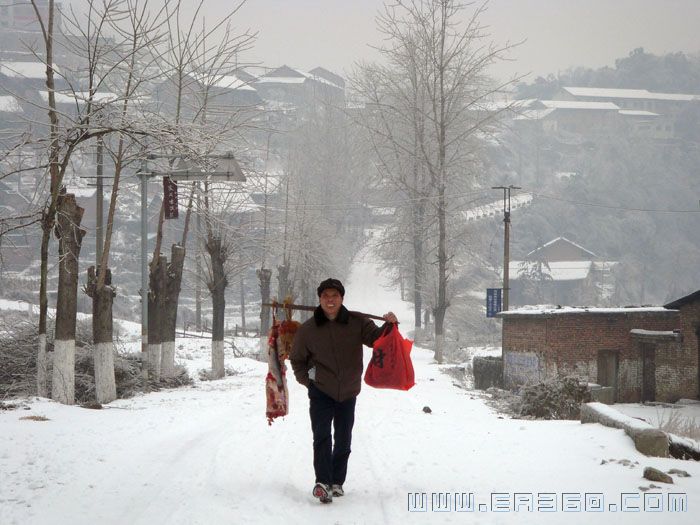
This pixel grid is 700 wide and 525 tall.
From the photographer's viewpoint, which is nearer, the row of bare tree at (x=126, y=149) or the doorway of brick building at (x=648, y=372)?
the row of bare tree at (x=126, y=149)

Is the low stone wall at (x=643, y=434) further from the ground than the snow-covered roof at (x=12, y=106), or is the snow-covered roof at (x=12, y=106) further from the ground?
the snow-covered roof at (x=12, y=106)

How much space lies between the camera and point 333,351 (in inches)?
313

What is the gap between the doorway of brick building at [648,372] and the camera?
113ft

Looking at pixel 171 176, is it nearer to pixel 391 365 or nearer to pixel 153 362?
pixel 153 362

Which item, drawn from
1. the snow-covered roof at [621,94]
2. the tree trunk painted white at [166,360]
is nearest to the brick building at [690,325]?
the tree trunk painted white at [166,360]

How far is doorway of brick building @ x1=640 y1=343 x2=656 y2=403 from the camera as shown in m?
34.4

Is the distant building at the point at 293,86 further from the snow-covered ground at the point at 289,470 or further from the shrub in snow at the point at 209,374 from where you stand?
the snow-covered ground at the point at 289,470

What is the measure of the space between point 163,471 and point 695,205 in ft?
522

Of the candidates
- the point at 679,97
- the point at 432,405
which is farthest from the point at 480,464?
the point at 679,97

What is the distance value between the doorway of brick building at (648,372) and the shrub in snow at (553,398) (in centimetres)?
1551

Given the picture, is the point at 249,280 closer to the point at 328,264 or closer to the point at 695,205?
the point at 328,264

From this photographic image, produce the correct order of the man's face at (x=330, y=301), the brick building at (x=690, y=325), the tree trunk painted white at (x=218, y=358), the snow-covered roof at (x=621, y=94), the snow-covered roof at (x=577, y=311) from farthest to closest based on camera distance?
the snow-covered roof at (x=621, y=94)
the brick building at (x=690, y=325)
the snow-covered roof at (x=577, y=311)
the tree trunk painted white at (x=218, y=358)
the man's face at (x=330, y=301)

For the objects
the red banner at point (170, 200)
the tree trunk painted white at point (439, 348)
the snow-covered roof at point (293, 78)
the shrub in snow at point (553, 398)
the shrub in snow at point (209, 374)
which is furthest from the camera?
the snow-covered roof at point (293, 78)

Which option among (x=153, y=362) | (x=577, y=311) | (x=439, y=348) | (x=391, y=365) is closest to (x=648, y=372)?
(x=577, y=311)
